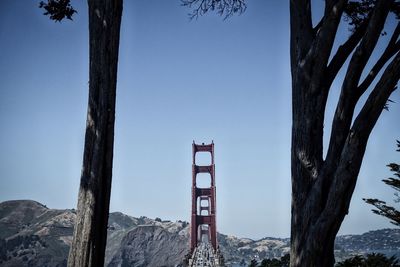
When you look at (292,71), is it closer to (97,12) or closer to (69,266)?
(97,12)

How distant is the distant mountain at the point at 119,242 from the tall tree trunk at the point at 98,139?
71831 millimetres

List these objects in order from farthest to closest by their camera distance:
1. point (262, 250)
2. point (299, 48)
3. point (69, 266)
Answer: point (262, 250) → point (299, 48) → point (69, 266)

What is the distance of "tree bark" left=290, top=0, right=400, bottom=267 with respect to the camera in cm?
164

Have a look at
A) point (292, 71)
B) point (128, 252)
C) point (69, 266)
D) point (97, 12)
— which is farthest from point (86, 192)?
point (128, 252)

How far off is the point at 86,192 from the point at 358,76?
1529 mm

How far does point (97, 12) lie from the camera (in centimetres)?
182

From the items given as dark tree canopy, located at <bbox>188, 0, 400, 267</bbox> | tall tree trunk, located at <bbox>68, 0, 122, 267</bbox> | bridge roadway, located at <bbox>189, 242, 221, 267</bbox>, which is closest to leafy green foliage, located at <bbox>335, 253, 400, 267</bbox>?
dark tree canopy, located at <bbox>188, 0, 400, 267</bbox>

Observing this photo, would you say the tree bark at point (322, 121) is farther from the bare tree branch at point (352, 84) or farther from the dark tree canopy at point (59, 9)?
the dark tree canopy at point (59, 9)

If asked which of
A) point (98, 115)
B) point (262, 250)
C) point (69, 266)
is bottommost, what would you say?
point (262, 250)

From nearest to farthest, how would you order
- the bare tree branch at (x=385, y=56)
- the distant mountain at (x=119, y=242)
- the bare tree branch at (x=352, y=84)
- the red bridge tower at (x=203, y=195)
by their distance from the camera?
1. the bare tree branch at (x=352, y=84)
2. the bare tree branch at (x=385, y=56)
3. the red bridge tower at (x=203, y=195)
4. the distant mountain at (x=119, y=242)

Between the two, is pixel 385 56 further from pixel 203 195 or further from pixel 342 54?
pixel 203 195

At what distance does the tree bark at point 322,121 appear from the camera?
1642 millimetres

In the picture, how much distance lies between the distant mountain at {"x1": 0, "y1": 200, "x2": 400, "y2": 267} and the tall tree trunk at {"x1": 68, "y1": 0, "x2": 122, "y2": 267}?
2828 inches

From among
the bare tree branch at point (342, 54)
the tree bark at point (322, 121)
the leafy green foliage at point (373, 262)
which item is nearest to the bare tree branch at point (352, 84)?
the tree bark at point (322, 121)
